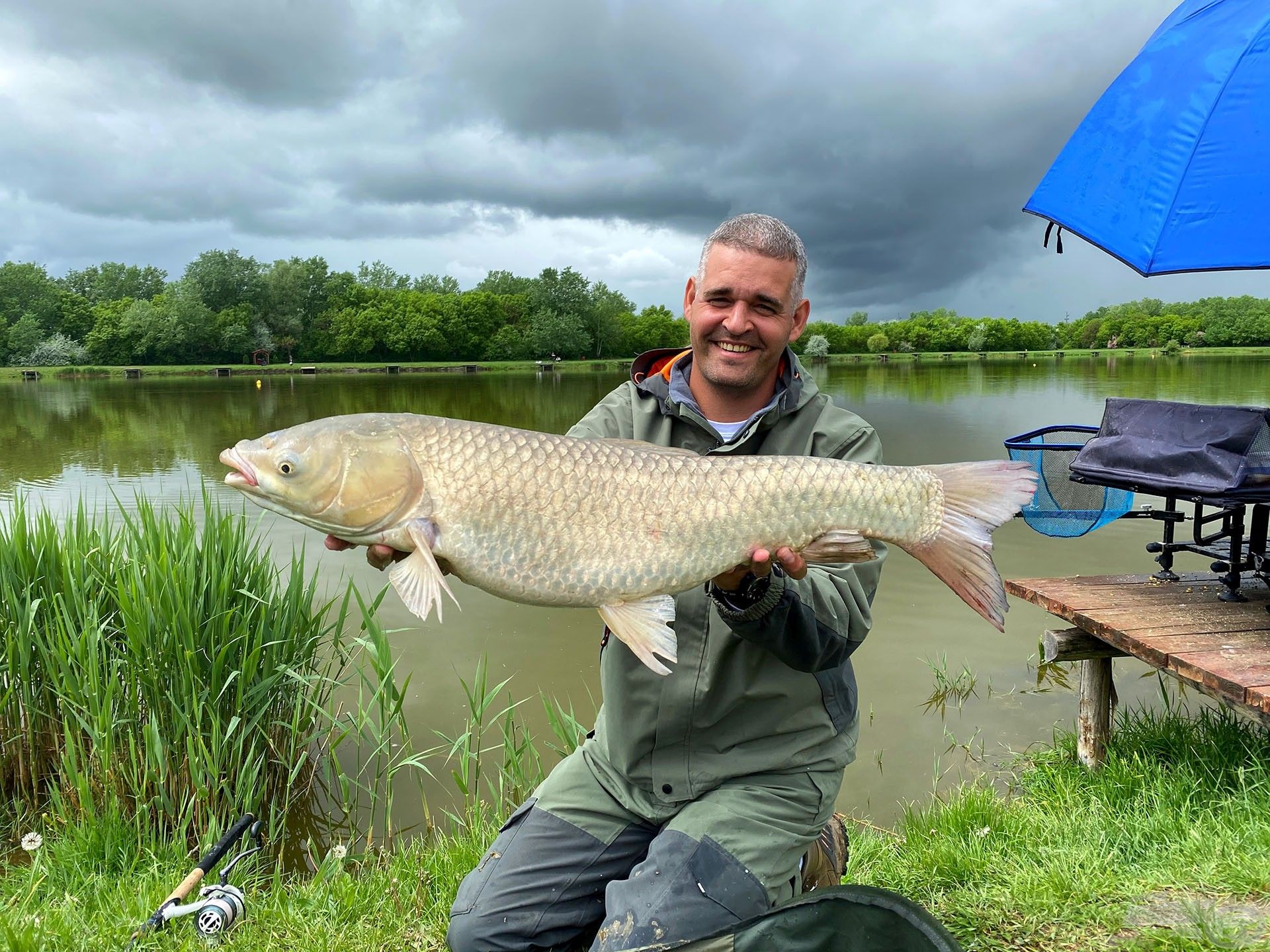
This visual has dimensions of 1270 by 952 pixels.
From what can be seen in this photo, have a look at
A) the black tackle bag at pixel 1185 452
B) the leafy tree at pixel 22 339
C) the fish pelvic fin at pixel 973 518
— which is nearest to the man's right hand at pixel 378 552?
the fish pelvic fin at pixel 973 518

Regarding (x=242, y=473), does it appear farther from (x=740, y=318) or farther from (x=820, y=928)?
(x=820, y=928)

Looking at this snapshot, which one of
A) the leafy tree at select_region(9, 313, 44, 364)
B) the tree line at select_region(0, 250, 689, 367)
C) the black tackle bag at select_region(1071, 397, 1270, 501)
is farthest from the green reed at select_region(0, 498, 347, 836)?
the leafy tree at select_region(9, 313, 44, 364)

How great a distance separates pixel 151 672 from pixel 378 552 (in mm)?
1691

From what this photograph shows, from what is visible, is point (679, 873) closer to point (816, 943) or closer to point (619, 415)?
point (816, 943)

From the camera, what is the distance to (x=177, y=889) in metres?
2.19

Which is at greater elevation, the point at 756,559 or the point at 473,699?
the point at 756,559

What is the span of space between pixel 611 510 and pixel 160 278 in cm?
8540

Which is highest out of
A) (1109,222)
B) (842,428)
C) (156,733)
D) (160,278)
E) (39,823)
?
(160,278)

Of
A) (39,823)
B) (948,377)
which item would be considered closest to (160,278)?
(948,377)

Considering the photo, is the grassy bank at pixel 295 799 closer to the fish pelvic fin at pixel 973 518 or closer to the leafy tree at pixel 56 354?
the fish pelvic fin at pixel 973 518

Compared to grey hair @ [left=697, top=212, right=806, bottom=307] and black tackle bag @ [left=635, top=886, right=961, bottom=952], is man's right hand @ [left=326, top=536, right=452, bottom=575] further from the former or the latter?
grey hair @ [left=697, top=212, right=806, bottom=307]

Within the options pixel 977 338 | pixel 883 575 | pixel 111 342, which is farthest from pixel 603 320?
pixel 883 575

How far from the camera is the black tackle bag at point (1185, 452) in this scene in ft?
9.73

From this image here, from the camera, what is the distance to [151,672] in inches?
114
